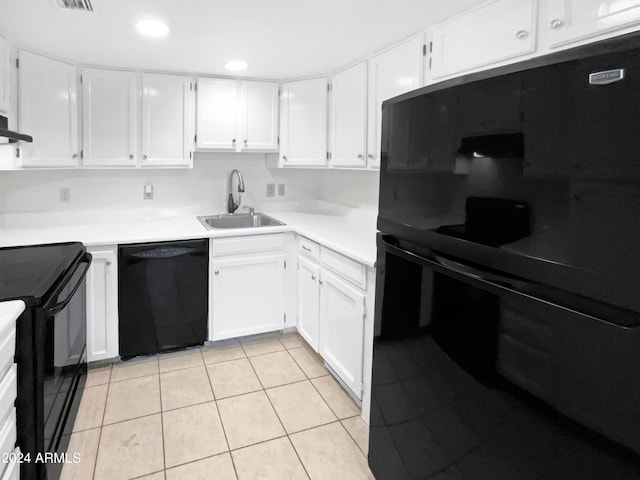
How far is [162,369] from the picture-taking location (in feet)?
8.94

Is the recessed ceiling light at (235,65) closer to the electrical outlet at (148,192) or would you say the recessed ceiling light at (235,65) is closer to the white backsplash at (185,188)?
the white backsplash at (185,188)

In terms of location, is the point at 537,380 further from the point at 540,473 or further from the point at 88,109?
the point at 88,109

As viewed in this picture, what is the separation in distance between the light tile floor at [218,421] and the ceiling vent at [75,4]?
2035mm

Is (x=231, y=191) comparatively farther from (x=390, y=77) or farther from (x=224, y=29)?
(x=390, y=77)

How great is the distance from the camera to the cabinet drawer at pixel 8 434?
1184mm

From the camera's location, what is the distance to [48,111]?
2.61 meters

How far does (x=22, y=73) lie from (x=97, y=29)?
690mm

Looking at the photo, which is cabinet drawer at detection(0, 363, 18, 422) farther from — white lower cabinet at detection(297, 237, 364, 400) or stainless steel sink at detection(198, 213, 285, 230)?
stainless steel sink at detection(198, 213, 285, 230)

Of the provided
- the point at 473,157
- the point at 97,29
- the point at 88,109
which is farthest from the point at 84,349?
the point at 473,157

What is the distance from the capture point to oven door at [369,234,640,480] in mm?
728

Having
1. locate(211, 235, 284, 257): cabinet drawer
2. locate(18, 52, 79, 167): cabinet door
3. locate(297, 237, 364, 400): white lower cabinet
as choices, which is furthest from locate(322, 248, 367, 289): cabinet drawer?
locate(18, 52, 79, 167): cabinet door

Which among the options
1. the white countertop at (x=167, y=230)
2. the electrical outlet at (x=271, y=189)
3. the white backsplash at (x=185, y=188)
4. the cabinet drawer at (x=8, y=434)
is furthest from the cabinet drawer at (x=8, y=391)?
the electrical outlet at (x=271, y=189)

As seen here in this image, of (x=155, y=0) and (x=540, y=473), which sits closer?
(x=540, y=473)

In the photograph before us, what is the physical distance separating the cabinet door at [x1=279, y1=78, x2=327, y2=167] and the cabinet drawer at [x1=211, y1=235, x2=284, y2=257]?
691 millimetres
